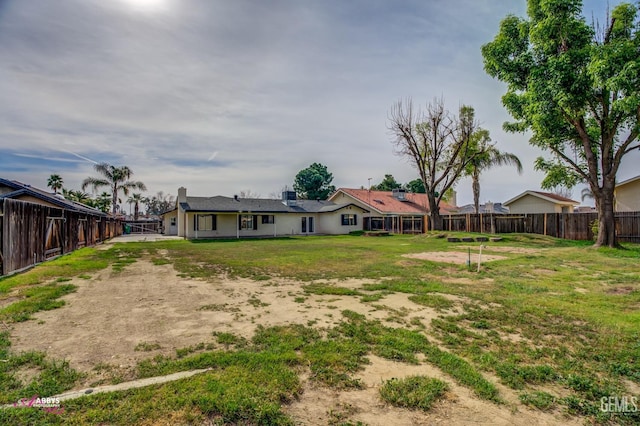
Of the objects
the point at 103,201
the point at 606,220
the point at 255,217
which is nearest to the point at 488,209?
the point at 606,220

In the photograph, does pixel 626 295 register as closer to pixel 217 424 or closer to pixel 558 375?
pixel 558 375

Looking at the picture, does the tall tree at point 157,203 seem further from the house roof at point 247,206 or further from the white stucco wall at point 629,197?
the white stucco wall at point 629,197

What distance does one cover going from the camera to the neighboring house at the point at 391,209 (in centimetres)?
3184

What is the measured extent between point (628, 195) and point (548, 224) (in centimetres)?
462

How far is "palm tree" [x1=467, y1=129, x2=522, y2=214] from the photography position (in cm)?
2981

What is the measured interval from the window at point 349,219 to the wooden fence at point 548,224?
29.5ft

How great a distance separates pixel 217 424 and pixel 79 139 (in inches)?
897

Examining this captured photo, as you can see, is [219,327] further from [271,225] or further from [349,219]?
[349,219]

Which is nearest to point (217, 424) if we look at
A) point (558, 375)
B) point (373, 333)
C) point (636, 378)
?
point (373, 333)

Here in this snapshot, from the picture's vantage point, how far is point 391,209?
3400 centimetres

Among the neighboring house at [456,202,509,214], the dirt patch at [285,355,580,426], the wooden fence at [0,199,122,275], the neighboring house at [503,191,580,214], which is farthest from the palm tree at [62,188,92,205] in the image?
the neighboring house at [503,191,580,214]

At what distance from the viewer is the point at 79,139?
1930cm

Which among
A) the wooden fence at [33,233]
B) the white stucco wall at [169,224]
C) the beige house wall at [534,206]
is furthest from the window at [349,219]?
the wooden fence at [33,233]

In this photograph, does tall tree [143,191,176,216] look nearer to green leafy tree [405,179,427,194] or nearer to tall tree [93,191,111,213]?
tall tree [93,191,111,213]
